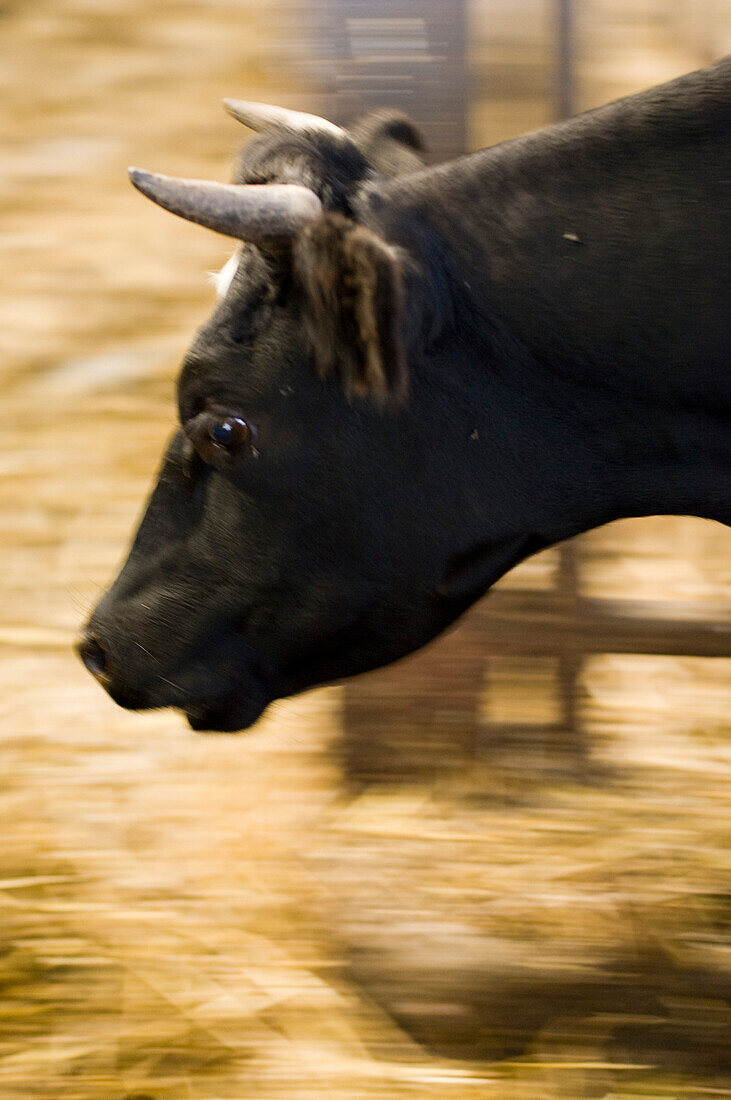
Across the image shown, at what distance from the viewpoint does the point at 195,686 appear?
1.52 meters

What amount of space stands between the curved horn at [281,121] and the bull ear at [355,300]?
224 millimetres

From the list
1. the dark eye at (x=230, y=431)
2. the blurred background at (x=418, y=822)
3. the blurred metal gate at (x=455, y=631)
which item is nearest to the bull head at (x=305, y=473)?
the dark eye at (x=230, y=431)

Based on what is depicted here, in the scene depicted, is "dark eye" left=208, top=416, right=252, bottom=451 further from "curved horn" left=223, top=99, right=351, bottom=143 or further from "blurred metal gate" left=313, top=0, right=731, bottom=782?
"blurred metal gate" left=313, top=0, right=731, bottom=782

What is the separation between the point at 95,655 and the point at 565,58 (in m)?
1.48

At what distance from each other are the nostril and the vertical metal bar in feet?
4.55

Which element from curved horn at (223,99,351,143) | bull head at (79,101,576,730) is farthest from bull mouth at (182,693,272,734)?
curved horn at (223,99,351,143)

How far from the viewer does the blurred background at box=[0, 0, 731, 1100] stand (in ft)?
6.17

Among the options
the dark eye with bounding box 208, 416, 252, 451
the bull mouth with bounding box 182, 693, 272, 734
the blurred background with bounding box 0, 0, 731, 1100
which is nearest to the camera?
the dark eye with bounding box 208, 416, 252, 451

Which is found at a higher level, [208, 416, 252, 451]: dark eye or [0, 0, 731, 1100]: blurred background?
[208, 416, 252, 451]: dark eye

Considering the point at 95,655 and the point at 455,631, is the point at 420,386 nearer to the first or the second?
the point at 95,655

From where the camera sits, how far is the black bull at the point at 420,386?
1.33 metres

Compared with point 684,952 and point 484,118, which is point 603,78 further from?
point 684,952

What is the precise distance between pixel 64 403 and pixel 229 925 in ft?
6.44

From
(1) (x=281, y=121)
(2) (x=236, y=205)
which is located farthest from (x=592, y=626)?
(2) (x=236, y=205)
